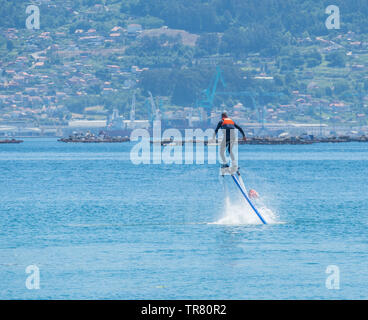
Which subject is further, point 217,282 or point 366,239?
point 366,239

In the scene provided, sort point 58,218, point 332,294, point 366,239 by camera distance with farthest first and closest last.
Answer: point 58,218 < point 366,239 < point 332,294

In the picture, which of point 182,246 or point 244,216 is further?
point 244,216

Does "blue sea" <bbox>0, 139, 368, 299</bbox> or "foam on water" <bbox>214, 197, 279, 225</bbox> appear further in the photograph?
"foam on water" <bbox>214, 197, 279, 225</bbox>

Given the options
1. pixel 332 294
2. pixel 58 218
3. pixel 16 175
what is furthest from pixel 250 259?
pixel 16 175

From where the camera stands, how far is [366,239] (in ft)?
136

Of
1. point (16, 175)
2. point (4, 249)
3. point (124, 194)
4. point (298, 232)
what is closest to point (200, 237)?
point (298, 232)

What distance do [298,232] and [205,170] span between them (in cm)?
7121

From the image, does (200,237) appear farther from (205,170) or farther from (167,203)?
(205,170)

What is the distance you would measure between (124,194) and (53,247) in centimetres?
3337

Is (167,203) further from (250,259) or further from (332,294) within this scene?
(332,294)

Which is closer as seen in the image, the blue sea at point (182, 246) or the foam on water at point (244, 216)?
the blue sea at point (182, 246)
